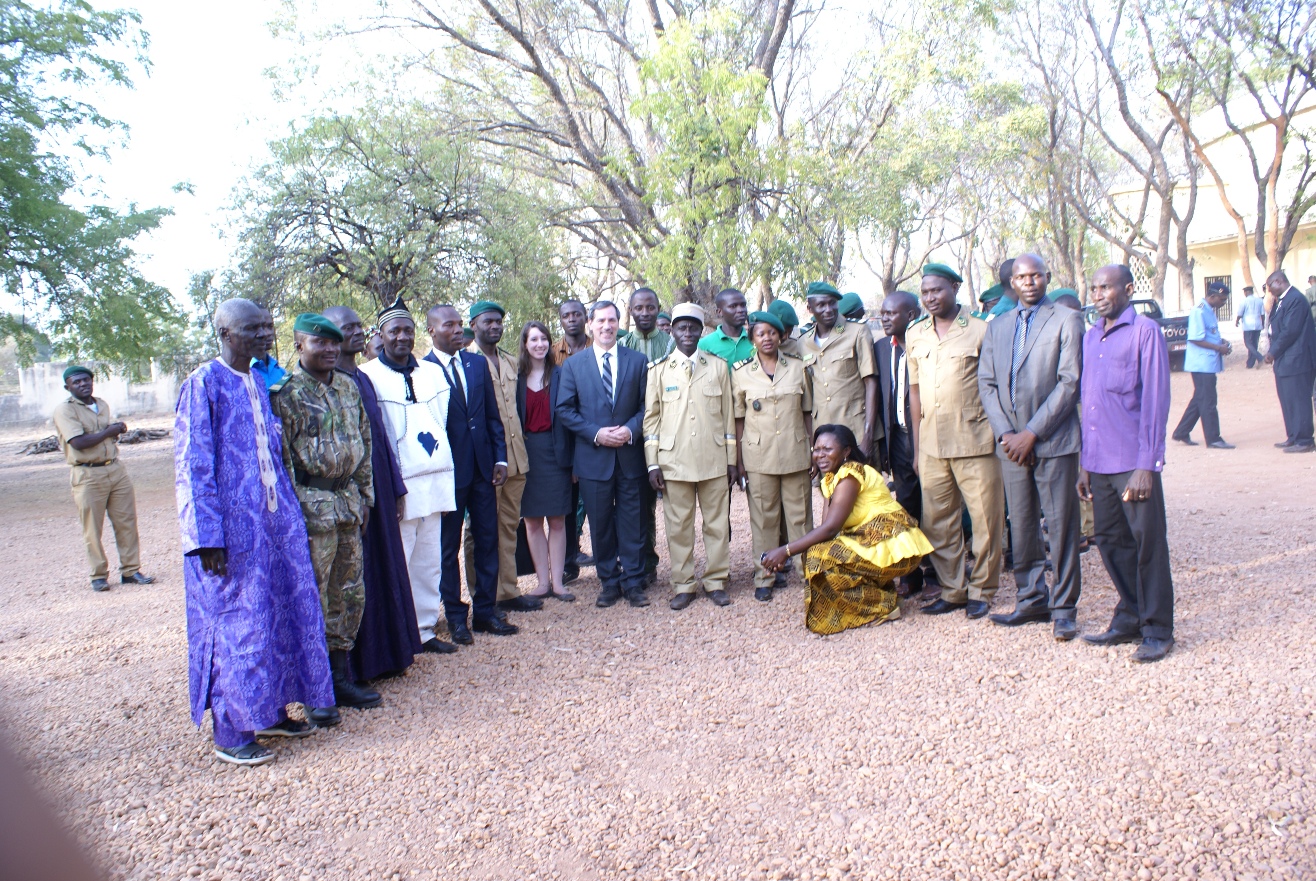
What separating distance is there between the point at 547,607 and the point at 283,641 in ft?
7.44

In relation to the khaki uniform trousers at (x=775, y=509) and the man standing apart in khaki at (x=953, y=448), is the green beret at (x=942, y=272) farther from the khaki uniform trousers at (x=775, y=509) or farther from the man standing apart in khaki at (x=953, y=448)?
the khaki uniform trousers at (x=775, y=509)

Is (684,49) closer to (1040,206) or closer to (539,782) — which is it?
(539,782)

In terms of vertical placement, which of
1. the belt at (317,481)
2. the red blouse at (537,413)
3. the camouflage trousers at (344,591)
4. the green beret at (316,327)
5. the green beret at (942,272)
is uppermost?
the green beret at (942,272)

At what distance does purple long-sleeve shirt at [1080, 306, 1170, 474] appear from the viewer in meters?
3.93

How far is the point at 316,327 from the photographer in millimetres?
3924

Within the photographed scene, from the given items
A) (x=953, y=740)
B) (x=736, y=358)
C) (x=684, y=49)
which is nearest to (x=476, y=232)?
(x=684, y=49)

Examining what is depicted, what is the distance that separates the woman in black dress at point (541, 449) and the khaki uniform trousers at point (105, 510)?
3.73 m

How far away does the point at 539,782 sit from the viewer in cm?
334

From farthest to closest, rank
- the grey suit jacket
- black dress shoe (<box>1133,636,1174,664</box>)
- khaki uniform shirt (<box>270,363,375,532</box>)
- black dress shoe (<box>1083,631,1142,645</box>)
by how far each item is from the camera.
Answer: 1. the grey suit jacket
2. black dress shoe (<box>1083,631,1142,645</box>)
3. black dress shoe (<box>1133,636,1174,664</box>)
4. khaki uniform shirt (<box>270,363,375,532</box>)

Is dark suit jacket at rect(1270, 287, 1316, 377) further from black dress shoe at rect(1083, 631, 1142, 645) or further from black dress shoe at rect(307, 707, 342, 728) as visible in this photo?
black dress shoe at rect(307, 707, 342, 728)

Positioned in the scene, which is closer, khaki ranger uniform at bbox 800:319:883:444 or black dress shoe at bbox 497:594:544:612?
khaki ranger uniform at bbox 800:319:883:444

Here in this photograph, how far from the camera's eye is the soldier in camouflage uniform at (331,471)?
12.9ft

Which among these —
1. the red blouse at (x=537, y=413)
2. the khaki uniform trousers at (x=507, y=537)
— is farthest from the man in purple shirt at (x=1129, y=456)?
the khaki uniform trousers at (x=507, y=537)

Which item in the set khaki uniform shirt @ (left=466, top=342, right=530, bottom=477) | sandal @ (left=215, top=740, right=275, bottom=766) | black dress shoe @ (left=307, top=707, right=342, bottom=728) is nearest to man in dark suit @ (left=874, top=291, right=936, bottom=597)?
khaki uniform shirt @ (left=466, top=342, right=530, bottom=477)
